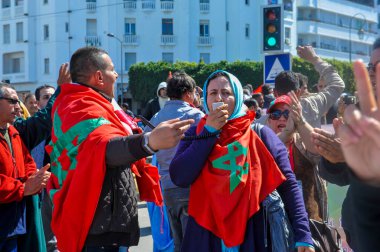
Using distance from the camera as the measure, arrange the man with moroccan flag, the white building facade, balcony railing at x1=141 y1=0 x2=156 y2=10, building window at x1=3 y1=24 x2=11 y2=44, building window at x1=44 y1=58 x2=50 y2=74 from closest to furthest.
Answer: the man with moroccan flag, the white building facade, building window at x1=44 y1=58 x2=50 y2=74, balcony railing at x1=141 y1=0 x2=156 y2=10, building window at x1=3 y1=24 x2=11 y2=44

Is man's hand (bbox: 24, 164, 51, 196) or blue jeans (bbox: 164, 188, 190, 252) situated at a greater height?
man's hand (bbox: 24, 164, 51, 196)

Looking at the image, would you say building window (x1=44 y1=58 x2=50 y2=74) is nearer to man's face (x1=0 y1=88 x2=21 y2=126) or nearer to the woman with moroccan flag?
man's face (x1=0 y1=88 x2=21 y2=126)

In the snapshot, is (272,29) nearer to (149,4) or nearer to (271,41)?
(271,41)

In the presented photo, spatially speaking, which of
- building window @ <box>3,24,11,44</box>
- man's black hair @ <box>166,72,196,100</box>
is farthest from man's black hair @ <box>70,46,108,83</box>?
building window @ <box>3,24,11,44</box>

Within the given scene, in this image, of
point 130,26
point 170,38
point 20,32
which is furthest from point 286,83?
point 20,32

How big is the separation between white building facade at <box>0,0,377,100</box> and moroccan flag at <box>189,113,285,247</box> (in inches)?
1928

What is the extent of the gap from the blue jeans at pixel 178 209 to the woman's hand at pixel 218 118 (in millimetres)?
1872

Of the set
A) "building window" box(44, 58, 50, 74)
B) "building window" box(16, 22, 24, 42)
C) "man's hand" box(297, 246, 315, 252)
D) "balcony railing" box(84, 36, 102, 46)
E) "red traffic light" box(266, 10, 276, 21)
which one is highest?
"building window" box(16, 22, 24, 42)

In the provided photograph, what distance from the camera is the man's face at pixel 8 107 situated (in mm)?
A: 4871

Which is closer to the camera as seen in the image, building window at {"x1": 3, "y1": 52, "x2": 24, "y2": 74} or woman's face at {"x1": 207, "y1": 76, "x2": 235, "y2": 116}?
woman's face at {"x1": 207, "y1": 76, "x2": 235, "y2": 116}

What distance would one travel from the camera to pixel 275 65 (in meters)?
10.1

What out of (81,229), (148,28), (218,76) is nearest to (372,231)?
(81,229)

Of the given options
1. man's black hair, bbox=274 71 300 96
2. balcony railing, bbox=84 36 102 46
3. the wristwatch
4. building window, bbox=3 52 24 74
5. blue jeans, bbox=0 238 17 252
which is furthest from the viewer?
building window, bbox=3 52 24 74

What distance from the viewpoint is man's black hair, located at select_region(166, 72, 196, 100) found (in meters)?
6.04
